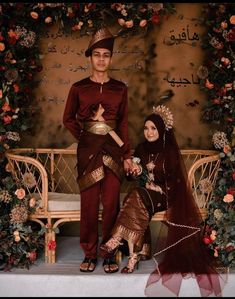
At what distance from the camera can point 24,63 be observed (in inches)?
200

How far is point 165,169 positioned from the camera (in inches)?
183

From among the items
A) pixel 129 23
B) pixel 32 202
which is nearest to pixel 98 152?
pixel 32 202

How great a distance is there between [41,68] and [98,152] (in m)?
1.38

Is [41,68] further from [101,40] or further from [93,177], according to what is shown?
[93,177]

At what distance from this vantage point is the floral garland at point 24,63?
4621mm

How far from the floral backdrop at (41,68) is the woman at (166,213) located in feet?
0.83

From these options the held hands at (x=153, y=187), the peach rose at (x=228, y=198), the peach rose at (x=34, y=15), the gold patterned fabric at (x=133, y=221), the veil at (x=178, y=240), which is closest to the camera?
the veil at (x=178, y=240)

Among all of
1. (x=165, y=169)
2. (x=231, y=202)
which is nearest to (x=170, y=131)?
(x=165, y=169)

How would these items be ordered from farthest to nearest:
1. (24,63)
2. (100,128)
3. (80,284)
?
(24,63), (100,128), (80,284)

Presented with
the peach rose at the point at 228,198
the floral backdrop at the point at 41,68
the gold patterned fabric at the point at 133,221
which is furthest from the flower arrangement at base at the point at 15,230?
the peach rose at the point at 228,198

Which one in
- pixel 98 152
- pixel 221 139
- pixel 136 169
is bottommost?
pixel 136 169

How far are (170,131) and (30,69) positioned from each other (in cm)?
159

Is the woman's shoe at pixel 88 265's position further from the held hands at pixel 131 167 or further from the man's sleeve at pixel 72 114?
the man's sleeve at pixel 72 114

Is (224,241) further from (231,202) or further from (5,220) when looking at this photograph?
(5,220)
